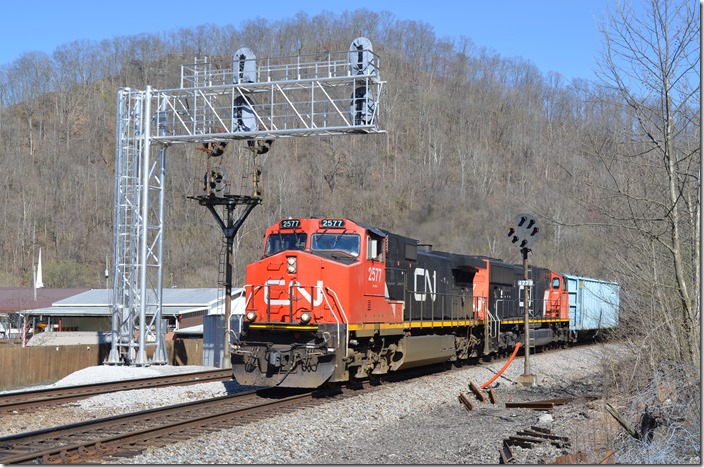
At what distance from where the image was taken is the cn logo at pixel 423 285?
19875 millimetres

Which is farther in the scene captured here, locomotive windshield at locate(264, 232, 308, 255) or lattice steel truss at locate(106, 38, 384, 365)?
lattice steel truss at locate(106, 38, 384, 365)

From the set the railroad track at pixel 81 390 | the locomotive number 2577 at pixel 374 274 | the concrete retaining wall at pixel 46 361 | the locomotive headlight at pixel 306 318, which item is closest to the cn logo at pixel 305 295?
the locomotive headlight at pixel 306 318

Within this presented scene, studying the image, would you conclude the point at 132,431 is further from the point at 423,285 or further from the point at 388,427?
the point at 423,285

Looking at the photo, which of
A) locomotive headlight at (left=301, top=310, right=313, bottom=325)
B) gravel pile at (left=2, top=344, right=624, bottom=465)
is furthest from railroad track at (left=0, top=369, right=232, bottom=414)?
locomotive headlight at (left=301, top=310, right=313, bottom=325)

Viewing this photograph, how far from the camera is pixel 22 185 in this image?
81.3 metres

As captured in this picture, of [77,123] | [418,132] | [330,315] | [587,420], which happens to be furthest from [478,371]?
[77,123]

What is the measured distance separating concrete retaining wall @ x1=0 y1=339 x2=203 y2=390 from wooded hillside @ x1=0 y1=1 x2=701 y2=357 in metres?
12.6

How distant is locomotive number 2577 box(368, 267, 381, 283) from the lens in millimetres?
16867

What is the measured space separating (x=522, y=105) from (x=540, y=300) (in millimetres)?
51905

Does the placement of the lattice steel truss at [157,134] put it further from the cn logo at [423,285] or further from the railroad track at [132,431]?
the railroad track at [132,431]

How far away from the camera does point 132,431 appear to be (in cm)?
1122

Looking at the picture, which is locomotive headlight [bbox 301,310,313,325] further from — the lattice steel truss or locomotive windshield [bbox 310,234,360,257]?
the lattice steel truss

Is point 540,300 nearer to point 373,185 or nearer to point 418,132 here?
point 373,185

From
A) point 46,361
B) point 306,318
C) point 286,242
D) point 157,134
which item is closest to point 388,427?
point 306,318
